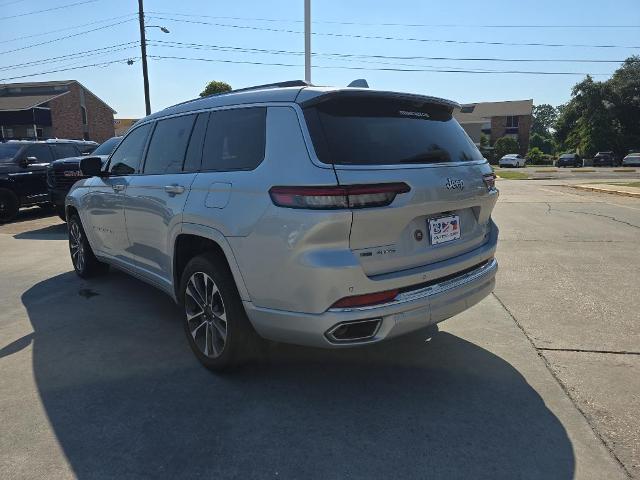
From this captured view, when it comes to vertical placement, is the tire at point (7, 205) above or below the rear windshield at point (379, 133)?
below

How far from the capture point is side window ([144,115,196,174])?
3.81m

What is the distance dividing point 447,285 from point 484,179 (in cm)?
88

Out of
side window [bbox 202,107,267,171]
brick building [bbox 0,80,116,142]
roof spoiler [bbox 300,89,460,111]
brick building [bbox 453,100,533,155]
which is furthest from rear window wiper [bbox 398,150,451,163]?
brick building [bbox 453,100,533,155]

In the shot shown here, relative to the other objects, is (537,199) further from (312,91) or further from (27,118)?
(27,118)

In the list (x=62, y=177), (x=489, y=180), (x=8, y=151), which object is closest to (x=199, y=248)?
(x=489, y=180)

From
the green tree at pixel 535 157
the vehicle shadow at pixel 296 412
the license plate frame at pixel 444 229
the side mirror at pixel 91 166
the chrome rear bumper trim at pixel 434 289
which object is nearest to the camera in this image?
the vehicle shadow at pixel 296 412

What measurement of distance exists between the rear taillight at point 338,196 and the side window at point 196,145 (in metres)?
1.11

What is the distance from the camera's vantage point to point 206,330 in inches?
135

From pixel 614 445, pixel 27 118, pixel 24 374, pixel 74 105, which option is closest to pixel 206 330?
pixel 24 374

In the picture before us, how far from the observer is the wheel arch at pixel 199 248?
3.02m

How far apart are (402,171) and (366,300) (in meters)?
0.77

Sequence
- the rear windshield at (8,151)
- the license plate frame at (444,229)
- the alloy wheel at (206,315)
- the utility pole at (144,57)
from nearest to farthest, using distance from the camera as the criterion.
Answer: the license plate frame at (444,229) → the alloy wheel at (206,315) → the rear windshield at (8,151) → the utility pole at (144,57)

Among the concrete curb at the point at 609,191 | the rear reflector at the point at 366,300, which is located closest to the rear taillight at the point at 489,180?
the rear reflector at the point at 366,300

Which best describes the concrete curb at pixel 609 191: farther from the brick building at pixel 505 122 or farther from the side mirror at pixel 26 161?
the brick building at pixel 505 122
